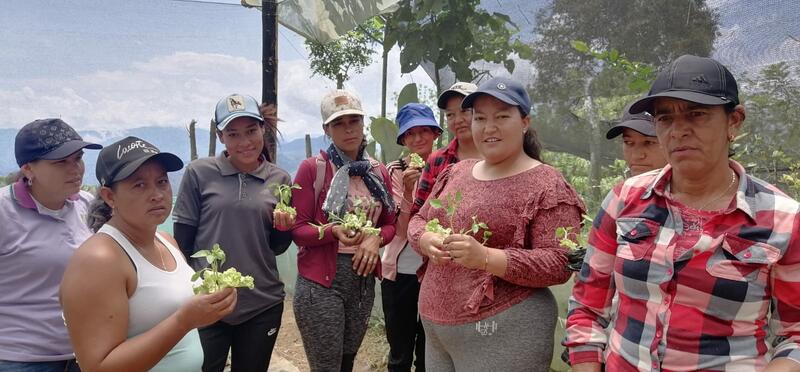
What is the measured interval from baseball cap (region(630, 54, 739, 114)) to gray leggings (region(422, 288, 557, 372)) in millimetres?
858

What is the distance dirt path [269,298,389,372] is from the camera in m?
4.45

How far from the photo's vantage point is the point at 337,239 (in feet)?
8.43

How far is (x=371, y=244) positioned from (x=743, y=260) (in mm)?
1648

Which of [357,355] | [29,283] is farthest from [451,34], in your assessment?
[357,355]

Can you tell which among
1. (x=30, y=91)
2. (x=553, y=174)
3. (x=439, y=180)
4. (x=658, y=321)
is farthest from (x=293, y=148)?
(x=658, y=321)

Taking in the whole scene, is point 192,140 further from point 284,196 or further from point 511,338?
point 511,338

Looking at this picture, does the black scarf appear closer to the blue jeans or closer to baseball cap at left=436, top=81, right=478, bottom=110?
baseball cap at left=436, top=81, right=478, bottom=110

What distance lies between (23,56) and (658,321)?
18.5ft

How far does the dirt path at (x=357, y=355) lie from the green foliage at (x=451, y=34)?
2.51 metres

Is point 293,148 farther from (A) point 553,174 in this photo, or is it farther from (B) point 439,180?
(A) point 553,174

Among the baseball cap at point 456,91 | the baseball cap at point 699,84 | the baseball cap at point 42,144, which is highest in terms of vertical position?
the baseball cap at point 699,84

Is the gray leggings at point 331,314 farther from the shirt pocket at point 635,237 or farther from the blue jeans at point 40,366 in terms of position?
the shirt pocket at point 635,237

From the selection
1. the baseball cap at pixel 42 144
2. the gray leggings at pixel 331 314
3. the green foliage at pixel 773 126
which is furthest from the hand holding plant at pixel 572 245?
the baseball cap at pixel 42 144

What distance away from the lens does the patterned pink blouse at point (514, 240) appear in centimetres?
179
